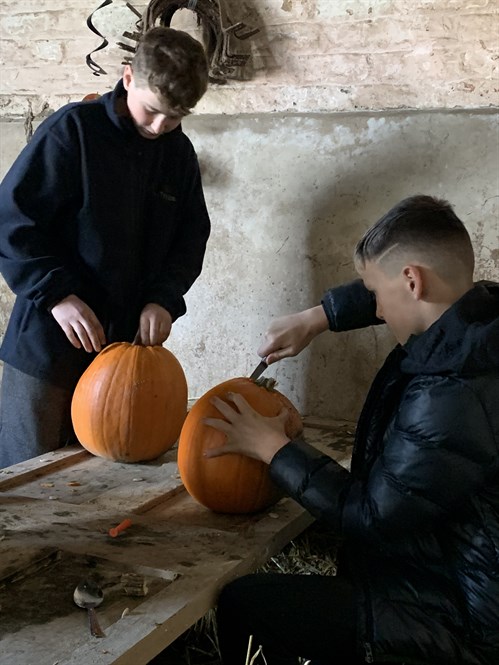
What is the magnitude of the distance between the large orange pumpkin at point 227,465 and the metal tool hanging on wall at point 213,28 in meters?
1.57

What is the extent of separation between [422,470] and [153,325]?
49.0 inches

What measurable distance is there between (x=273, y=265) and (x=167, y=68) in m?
1.13

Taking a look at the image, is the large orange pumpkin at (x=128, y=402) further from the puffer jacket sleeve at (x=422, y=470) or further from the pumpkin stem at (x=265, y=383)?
the puffer jacket sleeve at (x=422, y=470)

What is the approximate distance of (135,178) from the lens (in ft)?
9.25

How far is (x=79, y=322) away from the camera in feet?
8.58

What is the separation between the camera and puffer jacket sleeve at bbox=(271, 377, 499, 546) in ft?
5.45

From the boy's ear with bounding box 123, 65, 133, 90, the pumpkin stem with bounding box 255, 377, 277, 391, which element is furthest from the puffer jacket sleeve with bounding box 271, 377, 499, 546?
the boy's ear with bounding box 123, 65, 133, 90

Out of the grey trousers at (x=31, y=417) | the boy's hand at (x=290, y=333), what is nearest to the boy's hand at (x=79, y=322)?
the grey trousers at (x=31, y=417)

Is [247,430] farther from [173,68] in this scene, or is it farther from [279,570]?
[173,68]

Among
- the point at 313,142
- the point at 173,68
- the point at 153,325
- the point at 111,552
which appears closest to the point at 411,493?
the point at 111,552

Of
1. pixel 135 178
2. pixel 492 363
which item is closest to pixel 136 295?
pixel 135 178

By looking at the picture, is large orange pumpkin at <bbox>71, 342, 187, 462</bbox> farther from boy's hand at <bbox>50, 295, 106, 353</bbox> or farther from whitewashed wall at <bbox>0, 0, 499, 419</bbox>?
whitewashed wall at <bbox>0, 0, 499, 419</bbox>

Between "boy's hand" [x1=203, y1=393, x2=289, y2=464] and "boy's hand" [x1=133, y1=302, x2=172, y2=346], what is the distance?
0.59m

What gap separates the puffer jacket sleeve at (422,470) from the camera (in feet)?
5.45
